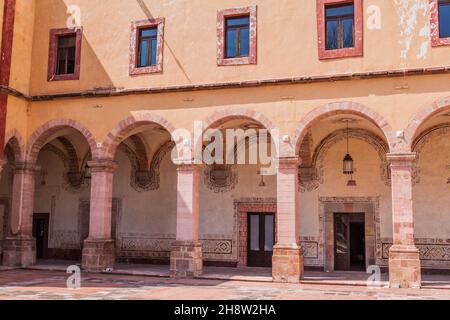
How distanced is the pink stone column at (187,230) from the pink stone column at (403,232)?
4776 mm

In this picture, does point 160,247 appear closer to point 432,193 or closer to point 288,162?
point 288,162

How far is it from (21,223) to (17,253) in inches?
33.7

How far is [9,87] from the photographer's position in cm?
1454

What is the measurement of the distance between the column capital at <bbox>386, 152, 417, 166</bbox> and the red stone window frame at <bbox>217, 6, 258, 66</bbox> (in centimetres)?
422

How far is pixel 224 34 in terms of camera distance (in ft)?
45.7

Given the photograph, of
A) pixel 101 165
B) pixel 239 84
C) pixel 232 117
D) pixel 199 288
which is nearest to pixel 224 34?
pixel 239 84

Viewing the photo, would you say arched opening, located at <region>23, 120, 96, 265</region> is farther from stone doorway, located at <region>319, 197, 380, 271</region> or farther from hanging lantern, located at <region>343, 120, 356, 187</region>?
hanging lantern, located at <region>343, 120, 356, 187</region>

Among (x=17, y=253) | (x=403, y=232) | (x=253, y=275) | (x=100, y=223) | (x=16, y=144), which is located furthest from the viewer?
(x=16, y=144)

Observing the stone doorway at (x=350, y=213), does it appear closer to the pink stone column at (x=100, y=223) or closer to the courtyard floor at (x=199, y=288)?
the courtyard floor at (x=199, y=288)

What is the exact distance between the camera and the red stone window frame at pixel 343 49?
12.7 metres

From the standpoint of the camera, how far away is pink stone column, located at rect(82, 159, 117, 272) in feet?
46.1

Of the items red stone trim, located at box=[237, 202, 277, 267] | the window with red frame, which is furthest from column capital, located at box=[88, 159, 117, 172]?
the window with red frame

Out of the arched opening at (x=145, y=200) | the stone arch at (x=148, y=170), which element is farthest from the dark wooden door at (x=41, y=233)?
the stone arch at (x=148, y=170)

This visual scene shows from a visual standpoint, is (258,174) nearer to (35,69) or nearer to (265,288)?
(265,288)
